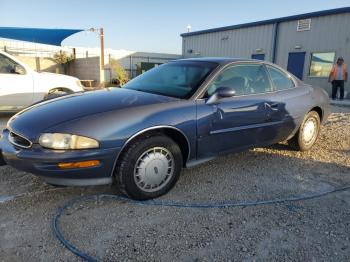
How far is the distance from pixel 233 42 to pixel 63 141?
18.0 meters

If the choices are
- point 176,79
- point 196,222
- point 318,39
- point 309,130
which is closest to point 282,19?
point 318,39

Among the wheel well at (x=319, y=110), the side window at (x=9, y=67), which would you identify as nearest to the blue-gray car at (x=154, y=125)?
the wheel well at (x=319, y=110)

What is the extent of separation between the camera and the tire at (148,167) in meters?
2.92

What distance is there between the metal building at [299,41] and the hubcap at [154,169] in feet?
42.1

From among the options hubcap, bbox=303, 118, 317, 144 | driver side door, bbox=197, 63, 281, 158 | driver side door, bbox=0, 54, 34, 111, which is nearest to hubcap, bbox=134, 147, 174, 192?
driver side door, bbox=197, 63, 281, 158

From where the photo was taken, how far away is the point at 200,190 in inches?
136

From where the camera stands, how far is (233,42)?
19.2 metres

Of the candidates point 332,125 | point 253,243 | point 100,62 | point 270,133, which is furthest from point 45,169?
point 100,62

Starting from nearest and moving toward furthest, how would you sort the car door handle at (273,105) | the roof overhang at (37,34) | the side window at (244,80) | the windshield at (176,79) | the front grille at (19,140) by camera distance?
1. the front grille at (19,140)
2. the windshield at (176,79)
3. the side window at (244,80)
4. the car door handle at (273,105)
5. the roof overhang at (37,34)

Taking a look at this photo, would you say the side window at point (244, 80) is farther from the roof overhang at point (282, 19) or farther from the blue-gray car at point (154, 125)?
the roof overhang at point (282, 19)

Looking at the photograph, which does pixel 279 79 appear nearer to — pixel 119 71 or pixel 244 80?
pixel 244 80

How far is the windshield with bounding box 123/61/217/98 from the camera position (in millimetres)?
3543

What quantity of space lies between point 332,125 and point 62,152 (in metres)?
6.17

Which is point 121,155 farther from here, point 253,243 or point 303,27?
point 303,27
